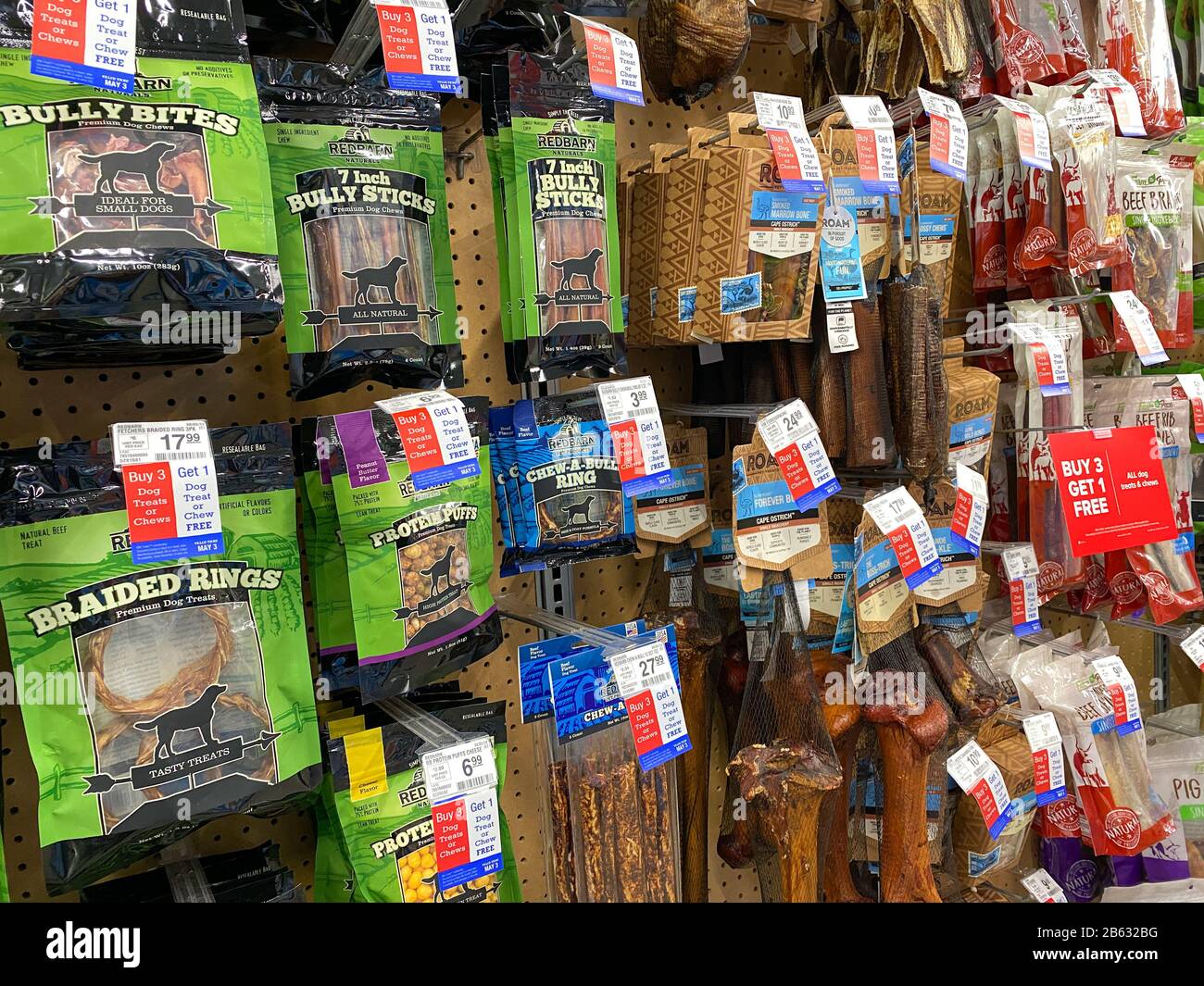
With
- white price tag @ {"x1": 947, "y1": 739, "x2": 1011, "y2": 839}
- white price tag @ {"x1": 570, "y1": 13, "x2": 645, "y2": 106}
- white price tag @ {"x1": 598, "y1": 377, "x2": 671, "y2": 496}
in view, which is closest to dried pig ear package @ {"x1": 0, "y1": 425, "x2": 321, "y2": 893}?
white price tag @ {"x1": 598, "y1": 377, "x2": 671, "y2": 496}

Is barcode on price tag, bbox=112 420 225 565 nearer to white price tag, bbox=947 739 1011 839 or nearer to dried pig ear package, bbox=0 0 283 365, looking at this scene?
dried pig ear package, bbox=0 0 283 365

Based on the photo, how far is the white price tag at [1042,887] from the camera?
2.48 metres

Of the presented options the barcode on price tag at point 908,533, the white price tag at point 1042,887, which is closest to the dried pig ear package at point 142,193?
the barcode on price tag at point 908,533

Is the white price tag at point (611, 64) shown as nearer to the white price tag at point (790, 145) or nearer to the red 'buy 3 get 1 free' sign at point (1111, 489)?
the white price tag at point (790, 145)

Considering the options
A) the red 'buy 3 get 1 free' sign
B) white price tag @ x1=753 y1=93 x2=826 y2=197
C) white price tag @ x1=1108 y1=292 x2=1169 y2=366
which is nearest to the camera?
white price tag @ x1=753 y1=93 x2=826 y2=197

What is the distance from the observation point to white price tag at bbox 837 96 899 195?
1887 mm

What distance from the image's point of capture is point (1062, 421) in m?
2.40

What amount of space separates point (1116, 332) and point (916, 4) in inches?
40.1

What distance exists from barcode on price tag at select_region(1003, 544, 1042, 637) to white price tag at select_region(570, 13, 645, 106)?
148 cm

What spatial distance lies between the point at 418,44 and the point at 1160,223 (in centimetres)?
219

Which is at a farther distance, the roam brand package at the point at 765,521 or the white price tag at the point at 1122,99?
the white price tag at the point at 1122,99

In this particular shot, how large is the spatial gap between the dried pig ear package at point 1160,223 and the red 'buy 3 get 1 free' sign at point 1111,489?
39cm
